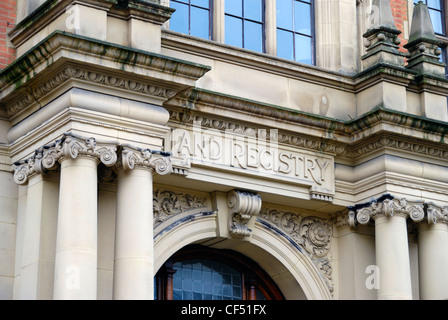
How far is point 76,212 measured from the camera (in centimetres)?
1358

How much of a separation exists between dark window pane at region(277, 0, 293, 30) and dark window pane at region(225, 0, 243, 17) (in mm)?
701

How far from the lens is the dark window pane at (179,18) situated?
1634cm

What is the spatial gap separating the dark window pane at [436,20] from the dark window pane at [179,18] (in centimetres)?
543

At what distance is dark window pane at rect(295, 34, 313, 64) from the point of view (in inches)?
686

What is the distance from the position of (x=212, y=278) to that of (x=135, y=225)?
9.26 feet

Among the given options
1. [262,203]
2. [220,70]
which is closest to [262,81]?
[220,70]

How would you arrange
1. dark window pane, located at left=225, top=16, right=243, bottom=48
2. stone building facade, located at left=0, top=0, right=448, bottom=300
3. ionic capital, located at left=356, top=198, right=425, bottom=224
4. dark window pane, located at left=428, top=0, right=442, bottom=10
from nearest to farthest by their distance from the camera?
stone building facade, located at left=0, top=0, right=448, bottom=300 → ionic capital, located at left=356, top=198, right=425, bottom=224 → dark window pane, located at left=225, top=16, right=243, bottom=48 → dark window pane, located at left=428, top=0, right=442, bottom=10

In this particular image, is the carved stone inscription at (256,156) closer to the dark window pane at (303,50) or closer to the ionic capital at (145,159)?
the ionic capital at (145,159)

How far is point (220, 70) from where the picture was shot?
16.1m

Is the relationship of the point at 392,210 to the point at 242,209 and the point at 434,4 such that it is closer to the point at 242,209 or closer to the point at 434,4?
the point at 242,209

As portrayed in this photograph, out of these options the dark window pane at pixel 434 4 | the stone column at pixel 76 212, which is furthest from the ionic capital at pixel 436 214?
the stone column at pixel 76 212

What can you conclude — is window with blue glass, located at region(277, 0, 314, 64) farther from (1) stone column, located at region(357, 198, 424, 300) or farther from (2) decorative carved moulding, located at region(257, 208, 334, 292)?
(1) stone column, located at region(357, 198, 424, 300)

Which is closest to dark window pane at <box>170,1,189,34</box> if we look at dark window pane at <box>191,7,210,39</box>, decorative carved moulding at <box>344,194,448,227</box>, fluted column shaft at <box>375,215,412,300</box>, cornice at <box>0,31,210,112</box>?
dark window pane at <box>191,7,210,39</box>
